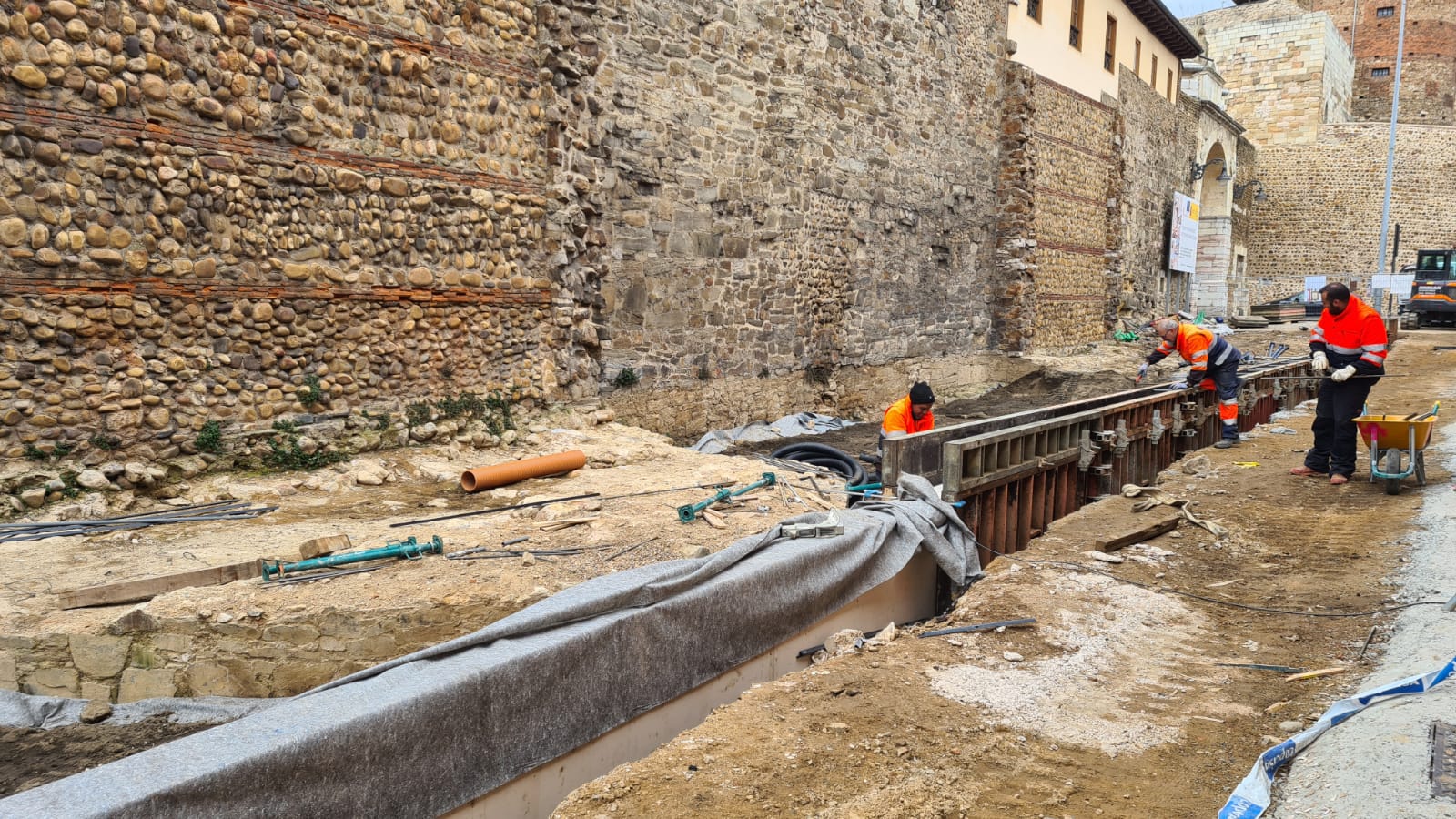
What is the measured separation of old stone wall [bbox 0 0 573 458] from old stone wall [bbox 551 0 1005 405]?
0.99m

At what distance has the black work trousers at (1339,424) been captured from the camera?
29.2 ft

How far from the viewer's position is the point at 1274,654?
17.3ft

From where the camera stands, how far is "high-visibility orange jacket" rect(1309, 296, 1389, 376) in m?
8.73

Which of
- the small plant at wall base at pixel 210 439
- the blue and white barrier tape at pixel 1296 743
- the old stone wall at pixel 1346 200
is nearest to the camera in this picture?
the blue and white barrier tape at pixel 1296 743

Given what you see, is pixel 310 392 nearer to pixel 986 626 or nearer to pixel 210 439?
pixel 210 439

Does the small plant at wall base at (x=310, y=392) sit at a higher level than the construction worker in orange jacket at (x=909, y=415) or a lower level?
higher

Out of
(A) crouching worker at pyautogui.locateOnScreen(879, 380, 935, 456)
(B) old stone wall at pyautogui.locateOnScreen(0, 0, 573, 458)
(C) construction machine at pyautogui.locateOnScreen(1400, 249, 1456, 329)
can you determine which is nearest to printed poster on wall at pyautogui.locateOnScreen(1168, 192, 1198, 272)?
(C) construction machine at pyautogui.locateOnScreen(1400, 249, 1456, 329)

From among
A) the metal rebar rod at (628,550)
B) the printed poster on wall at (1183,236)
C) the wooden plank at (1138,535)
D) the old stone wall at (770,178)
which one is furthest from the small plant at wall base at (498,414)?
the printed poster on wall at (1183,236)

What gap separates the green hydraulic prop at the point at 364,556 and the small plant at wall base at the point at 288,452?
2068 millimetres

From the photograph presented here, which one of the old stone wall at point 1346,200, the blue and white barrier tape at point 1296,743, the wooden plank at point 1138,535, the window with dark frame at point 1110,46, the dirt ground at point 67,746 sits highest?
the window with dark frame at point 1110,46

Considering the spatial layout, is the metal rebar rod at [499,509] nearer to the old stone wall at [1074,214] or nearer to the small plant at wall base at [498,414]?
the small plant at wall base at [498,414]

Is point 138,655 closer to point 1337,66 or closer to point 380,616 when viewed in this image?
point 380,616

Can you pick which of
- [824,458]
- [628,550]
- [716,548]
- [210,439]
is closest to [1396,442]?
[824,458]

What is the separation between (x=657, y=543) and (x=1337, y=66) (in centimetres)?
4625
